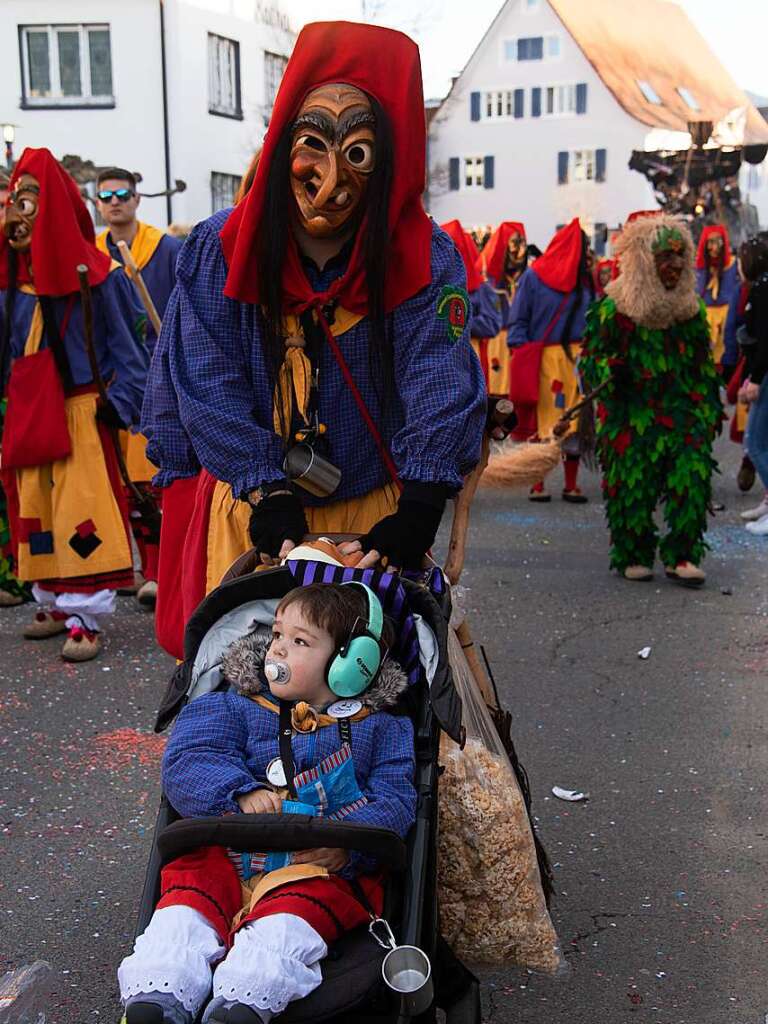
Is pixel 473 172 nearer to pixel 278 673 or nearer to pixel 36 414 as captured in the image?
pixel 36 414

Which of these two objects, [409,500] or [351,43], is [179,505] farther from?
[351,43]

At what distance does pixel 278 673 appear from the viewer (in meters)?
2.59

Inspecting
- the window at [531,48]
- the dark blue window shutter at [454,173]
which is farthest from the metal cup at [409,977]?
the window at [531,48]

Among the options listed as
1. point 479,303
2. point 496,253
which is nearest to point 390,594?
point 479,303

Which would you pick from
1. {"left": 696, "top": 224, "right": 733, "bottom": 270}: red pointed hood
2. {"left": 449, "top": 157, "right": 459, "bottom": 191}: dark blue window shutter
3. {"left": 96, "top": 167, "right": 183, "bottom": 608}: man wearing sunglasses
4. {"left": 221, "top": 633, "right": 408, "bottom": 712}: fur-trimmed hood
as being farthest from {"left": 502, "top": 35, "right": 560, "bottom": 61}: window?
{"left": 221, "top": 633, "right": 408, "bottom": 712}: fur-trimmed hood

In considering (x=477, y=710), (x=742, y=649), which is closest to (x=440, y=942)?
(x=477, y=710)

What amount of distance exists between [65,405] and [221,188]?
24.9m

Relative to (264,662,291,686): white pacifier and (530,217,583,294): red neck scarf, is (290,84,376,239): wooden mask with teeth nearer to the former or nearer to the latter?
(264,662,291,686): white pacifier

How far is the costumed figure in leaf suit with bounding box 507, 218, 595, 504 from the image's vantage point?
10.2 meters

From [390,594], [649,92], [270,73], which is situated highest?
[649,92]

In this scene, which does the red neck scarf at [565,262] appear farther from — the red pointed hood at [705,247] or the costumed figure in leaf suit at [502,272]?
the red pointed hood at [705,247]

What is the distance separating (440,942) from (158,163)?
27187 millimetres

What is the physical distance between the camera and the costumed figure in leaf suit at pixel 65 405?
6000 millimetres

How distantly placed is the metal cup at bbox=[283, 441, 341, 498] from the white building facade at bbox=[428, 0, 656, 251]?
4478 centimetres
